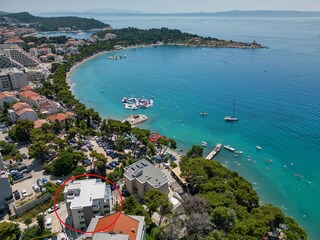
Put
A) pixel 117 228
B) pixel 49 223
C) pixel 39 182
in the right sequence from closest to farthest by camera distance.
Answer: pixel 117 228, pixel 49 223, pixel 39 182

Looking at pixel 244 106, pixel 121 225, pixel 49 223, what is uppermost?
pixel 121 225

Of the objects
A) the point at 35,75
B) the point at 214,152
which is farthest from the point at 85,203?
the point at 35,75

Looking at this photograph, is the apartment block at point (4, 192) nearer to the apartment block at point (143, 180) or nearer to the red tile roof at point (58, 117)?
the apartment block at point (143, 180)

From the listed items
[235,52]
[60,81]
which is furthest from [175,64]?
[60,81]

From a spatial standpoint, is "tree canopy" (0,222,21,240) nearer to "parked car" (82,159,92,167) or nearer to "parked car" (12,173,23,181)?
"parked car" (12,173,23,181)

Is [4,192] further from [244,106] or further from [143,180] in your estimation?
[244,106]

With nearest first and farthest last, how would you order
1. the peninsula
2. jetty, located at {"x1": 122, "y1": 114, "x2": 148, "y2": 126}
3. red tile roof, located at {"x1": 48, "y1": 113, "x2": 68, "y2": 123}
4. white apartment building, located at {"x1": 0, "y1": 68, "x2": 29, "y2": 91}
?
1. the peninsula
2. red tile roof, located at {"x1": 48, "y1": 113, "x2": 68, "y2": 123}
3. jetty, located at {"x1": 122, "y1": 114, "x2": 148, "y2": 126}
4. white apartment building, located at {"x1": 0, "y1": 68, "x2": 29, "y2": 91}

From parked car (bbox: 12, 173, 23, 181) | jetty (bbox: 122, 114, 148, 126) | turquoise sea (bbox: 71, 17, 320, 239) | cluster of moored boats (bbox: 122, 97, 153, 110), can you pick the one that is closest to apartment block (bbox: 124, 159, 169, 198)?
parked car (bbox: 12, 173, 23, 181)
